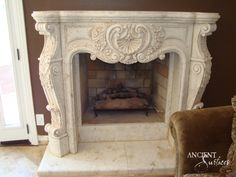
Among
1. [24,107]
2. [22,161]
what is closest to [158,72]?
[24,107]

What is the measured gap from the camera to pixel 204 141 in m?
1.30

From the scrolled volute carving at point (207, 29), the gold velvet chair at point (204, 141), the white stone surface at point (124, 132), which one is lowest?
the white stone surface at point (124, 132)

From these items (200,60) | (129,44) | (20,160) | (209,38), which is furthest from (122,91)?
(20,160)

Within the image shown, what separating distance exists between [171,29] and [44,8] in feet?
3.59

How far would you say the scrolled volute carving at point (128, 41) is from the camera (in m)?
1.71

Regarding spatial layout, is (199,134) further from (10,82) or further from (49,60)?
(10,82)

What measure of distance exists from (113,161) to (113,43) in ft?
3.27

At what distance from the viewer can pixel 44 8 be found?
77.0 inches

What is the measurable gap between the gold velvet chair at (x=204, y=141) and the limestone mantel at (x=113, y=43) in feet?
1.96

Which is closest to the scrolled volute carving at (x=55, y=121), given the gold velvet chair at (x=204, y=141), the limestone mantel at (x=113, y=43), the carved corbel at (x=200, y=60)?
the limestone mantel at (x=113, y=43)

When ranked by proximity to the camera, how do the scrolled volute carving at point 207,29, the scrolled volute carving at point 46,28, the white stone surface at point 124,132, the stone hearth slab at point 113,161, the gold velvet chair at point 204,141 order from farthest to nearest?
1. the white stone surface at point 124,132
2. the stone hearth slab at point 113,161
3. the scrolled volute carving at point 207,29
4. the scrolled volute carving at point 46,28
5. the gold velvet chair at point 204,141

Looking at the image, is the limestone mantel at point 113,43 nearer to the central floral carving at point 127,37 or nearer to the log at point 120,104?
the central floral carving at point 127,37

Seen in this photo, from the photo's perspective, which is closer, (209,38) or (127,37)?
(127,37)

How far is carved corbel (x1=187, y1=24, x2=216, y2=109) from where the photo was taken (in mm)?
1774
